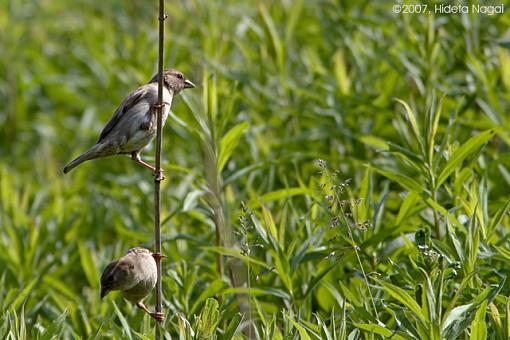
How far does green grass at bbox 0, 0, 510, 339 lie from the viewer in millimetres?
3619

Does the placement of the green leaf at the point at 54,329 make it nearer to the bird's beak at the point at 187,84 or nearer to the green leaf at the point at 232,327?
the green leaf at the point at 232,327

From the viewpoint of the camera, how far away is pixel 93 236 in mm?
5812

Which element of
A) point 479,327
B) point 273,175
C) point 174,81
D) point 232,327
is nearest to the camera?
point 479,327

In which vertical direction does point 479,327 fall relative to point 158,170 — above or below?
below

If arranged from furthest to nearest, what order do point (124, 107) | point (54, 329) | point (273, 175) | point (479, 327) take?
1. point (273, 175)
2. point (124, 107)
3. point (54, 329)
4. point (479, 327)

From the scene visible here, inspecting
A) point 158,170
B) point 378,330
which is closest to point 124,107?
point 158,170

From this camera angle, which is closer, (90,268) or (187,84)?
(187,84)

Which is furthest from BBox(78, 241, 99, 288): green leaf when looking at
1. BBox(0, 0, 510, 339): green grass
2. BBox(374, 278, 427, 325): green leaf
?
BBox(374, 278, 427, 325): green leaf

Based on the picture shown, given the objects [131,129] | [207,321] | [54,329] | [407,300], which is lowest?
[54,329]

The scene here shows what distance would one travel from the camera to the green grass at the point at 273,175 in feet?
11.9

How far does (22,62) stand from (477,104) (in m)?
4.17

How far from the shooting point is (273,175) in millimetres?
5238

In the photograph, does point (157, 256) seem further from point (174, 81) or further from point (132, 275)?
point (174, 81)

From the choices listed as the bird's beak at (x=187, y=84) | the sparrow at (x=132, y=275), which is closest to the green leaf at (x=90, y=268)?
the bird's beak at (x=187, y=84)
